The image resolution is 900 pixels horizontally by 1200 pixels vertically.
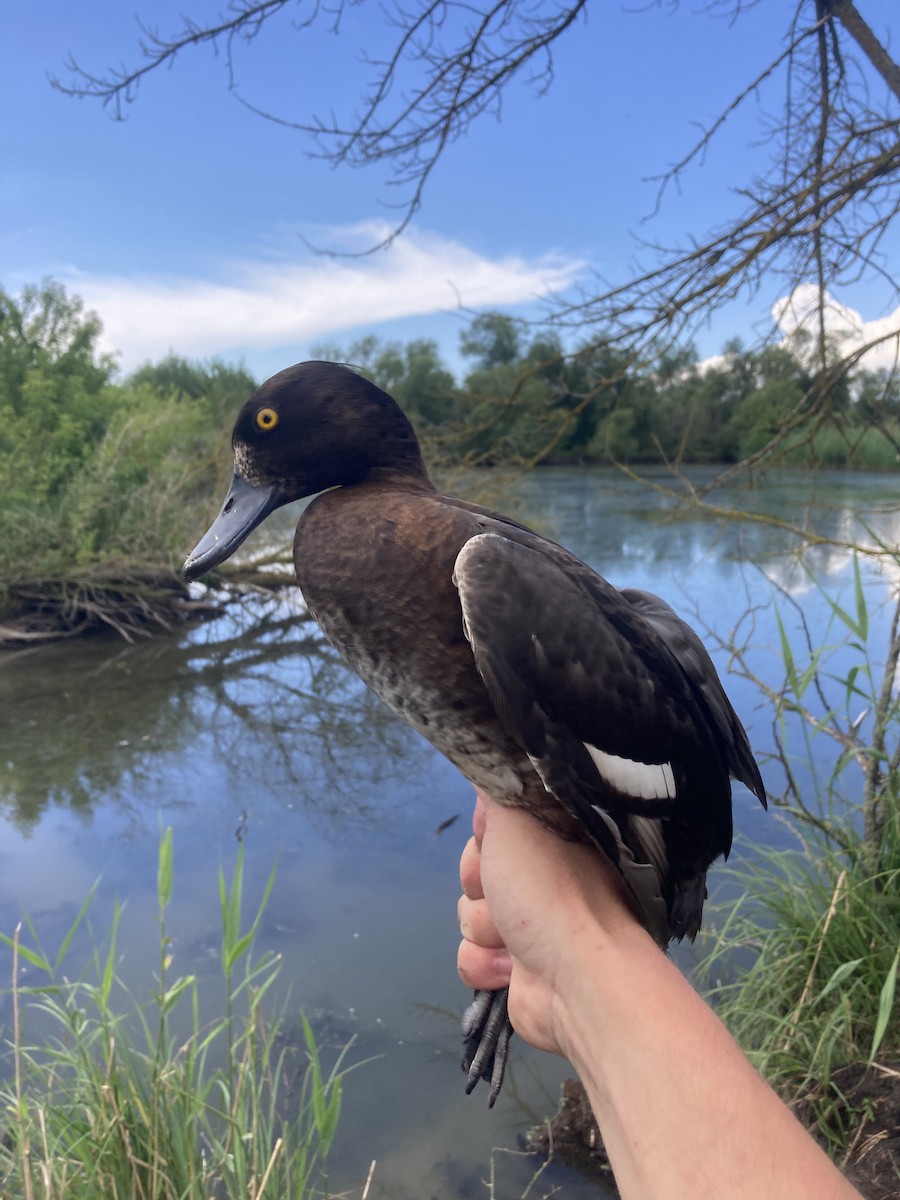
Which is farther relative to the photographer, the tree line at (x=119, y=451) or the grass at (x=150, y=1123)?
the tree line at (x=119, y=451)

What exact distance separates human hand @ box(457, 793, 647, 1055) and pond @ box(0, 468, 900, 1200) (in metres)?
1.32

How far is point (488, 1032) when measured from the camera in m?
1.57

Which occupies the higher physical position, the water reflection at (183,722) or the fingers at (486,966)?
the fingers at (486,966)

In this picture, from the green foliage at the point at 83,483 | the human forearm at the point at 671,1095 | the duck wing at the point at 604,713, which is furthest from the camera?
the green foliage at the point at 83,483

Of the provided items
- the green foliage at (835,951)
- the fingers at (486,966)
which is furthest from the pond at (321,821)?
the fingers at (486,966)

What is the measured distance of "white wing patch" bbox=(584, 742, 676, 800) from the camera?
123 centimetres

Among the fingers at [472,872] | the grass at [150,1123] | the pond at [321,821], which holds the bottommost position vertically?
the pond at [321,821]

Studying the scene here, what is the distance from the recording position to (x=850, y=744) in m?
2.22

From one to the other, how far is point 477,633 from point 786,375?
8.80 ft

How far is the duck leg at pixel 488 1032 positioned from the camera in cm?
156

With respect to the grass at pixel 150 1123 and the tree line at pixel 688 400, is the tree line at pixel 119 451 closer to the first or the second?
the tree line at pixel 688 400

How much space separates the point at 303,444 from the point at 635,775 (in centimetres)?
80

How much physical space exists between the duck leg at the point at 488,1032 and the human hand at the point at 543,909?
265mm

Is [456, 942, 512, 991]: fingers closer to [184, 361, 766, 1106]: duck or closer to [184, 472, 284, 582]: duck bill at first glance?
[184, 361, 766, 1106]: duck
